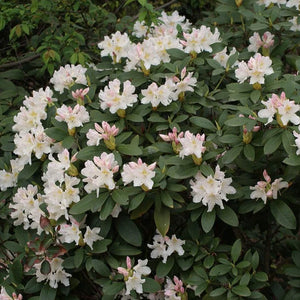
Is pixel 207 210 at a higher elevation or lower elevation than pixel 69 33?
lower

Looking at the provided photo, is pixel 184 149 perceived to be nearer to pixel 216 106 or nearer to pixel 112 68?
pixel 216 106

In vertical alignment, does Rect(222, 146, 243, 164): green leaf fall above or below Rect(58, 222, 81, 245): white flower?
above

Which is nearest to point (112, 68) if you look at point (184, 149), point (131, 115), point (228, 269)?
point (131, 115)

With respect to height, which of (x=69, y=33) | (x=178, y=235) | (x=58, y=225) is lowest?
(x=178, y=235)

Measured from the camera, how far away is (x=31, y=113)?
2.59 meters

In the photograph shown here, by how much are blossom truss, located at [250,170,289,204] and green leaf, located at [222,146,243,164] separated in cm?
15

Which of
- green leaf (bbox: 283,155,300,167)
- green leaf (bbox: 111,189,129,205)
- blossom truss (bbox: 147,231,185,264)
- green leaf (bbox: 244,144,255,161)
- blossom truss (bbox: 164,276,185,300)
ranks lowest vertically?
blossom truss (bbox: 164,276,185,300)

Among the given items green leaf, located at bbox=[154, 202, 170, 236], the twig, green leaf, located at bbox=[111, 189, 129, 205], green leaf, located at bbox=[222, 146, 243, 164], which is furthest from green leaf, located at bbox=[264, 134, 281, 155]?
the twig

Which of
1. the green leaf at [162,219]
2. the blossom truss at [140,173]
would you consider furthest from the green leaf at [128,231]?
the blossom truss at [140,173]

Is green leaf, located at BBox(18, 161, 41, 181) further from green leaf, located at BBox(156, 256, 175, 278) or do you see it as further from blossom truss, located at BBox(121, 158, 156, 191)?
green leaf, located at BBox(156, 256, 175, 278)

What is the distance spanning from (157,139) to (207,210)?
0.45 metres

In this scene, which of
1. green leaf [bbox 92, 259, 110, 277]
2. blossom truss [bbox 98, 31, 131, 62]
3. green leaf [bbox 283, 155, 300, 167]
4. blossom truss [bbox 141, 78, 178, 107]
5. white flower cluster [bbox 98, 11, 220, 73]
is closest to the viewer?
green leaf [bbox 283, 155, 300, 167]

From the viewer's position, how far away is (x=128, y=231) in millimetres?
2244

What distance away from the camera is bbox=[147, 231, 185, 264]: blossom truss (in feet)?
7.46
